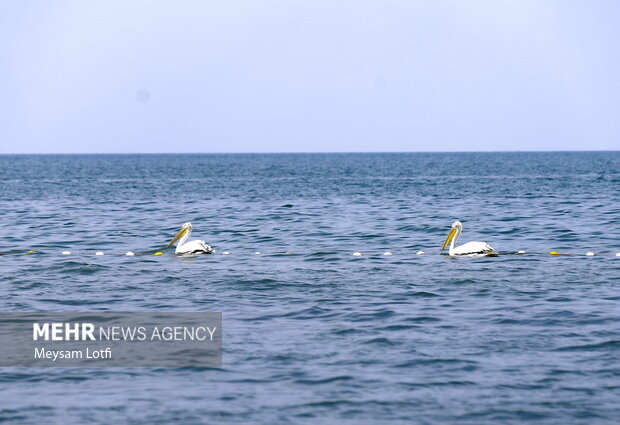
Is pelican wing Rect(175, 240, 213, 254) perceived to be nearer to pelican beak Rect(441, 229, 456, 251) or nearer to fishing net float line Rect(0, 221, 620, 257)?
fishing net float line Rect(0, 221, 620, 257)

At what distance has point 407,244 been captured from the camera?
3120 cm

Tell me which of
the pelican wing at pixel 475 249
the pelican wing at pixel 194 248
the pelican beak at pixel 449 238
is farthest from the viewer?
the pelican beak at pixel 449 238

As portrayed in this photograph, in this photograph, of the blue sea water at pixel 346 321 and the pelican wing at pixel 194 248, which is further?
the pelican wing at pixel 194 248

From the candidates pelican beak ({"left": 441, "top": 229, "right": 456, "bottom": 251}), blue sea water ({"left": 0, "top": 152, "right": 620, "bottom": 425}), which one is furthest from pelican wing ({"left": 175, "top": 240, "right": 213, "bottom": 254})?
pelican beak ({"left": 441, "top": 229, "right": 456, "bottom": 251})

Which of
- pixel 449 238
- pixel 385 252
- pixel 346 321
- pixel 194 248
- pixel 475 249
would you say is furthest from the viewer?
pixel 449 238

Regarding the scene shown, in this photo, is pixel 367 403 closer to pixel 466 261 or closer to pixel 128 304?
pixel 128 304

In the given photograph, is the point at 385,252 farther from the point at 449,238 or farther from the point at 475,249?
the point at 475,249

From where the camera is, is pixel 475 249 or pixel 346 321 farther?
pixel 475 249

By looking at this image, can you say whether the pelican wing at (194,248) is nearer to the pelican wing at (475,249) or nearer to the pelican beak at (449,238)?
the pelican beak at (449,238)

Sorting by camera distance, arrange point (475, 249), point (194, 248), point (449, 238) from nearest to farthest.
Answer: point (475, 249) → point (194, 248) → point (449, 238)

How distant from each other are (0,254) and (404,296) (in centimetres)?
1480

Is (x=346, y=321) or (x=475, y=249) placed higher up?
(x=475, y=249)

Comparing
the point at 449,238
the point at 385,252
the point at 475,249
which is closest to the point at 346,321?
the point at 475,249

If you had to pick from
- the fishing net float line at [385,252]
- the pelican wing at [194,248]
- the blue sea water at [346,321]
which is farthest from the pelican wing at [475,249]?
the pelican wing at [194,248]
